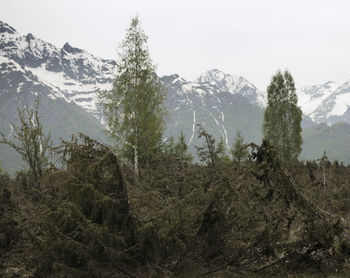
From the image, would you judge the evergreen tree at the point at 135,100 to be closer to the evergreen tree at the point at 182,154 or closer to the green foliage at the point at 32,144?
the evergreen tree at the point at 182,154

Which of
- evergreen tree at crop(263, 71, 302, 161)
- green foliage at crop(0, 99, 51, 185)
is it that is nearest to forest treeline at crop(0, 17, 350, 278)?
green foliage at crop(0, 99, 51, 185)

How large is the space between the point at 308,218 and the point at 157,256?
8.92 feet

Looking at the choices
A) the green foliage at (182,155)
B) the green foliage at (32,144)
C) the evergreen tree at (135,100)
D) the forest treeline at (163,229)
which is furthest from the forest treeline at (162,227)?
the evergreen tree at (135,100)

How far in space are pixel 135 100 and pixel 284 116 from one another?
22.6m

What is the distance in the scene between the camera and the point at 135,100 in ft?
70.8

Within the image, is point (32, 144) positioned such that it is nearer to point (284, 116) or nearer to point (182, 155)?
point (182, 155)

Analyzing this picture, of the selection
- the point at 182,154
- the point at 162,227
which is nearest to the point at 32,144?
the point at 182,154

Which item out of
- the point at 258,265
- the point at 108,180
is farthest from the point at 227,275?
the point at 108,180

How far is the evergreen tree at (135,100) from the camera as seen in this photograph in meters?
21.1

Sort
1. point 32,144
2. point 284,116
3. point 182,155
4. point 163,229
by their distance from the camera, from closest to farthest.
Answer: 1. point 163,229
2. point 32,144
3. point 182,155
4. point 284,116

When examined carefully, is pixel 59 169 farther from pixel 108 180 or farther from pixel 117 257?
pixel 117 257

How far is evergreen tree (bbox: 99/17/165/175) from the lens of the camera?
830 inches

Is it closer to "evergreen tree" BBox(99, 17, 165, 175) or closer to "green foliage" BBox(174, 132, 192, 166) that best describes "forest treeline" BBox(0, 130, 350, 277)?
"green foliage" BBox(174, 132, 192, 166)

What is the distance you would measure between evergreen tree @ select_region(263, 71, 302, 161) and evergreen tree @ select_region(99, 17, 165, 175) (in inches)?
692
